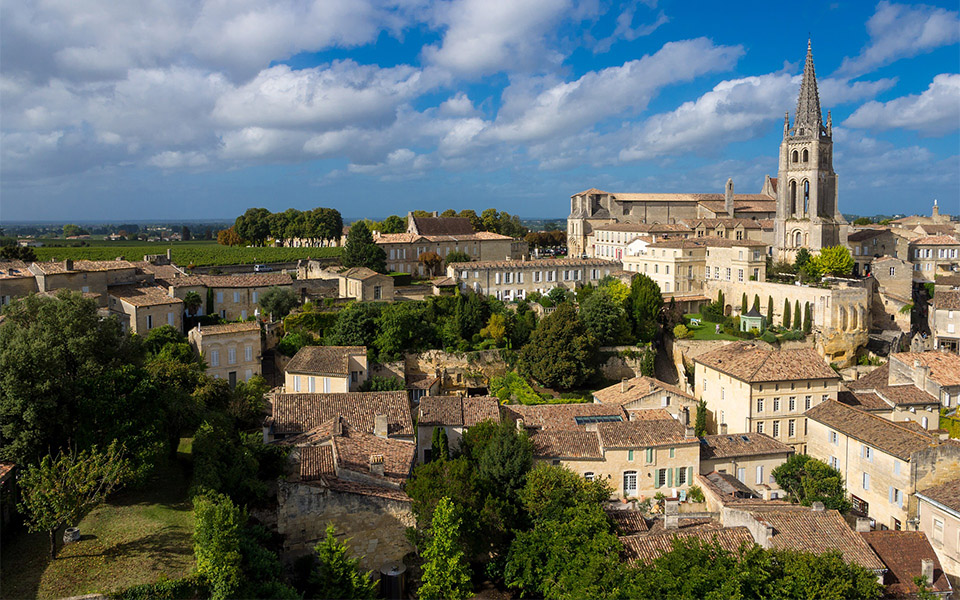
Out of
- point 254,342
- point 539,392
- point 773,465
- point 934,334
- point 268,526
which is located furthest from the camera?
point 934,334

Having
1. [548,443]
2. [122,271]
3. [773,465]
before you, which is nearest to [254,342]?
[122,271]

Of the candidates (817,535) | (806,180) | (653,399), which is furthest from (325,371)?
(806,180)

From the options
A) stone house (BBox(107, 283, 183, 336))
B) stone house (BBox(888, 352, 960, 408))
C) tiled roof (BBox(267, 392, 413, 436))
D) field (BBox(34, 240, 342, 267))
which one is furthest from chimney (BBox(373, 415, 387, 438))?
field (BBox(34, 240, 342, 267))

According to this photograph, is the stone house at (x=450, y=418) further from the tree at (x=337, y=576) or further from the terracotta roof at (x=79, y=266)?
the terracotta roof at (x=79, y=266)

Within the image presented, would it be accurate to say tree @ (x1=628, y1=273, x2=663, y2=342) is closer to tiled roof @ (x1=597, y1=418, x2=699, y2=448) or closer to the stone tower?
tiled roof @ (x1=597, y1=418, x2=699, y2=448)

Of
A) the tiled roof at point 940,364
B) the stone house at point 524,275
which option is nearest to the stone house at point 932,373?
the tiled roof at point 940,364

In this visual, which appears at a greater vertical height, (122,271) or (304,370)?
(122,271)

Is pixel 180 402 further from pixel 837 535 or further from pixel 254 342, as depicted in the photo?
pixel 837 535
